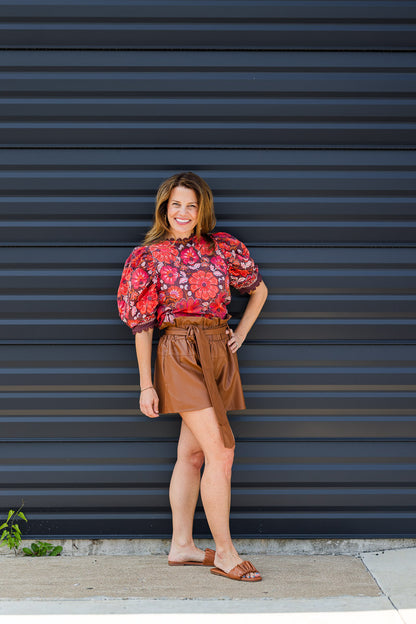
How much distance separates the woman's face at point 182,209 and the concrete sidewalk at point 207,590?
1603mm

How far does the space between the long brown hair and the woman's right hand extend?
A: 0.71 m

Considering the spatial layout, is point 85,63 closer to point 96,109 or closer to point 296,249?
point 96,109

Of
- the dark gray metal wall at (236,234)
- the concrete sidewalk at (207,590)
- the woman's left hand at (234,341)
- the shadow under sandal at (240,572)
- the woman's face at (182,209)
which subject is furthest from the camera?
the dark gray metal wall at (236,234)

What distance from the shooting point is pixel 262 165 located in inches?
125

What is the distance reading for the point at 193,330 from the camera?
284cm

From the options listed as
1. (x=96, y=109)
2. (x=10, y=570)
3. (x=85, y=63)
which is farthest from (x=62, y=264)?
(x=10, y=570)

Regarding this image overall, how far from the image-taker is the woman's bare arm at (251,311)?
9.99 feet

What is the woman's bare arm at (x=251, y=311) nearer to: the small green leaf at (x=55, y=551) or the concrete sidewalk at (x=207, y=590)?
the concrete sidewalk at (x=207, y=590)

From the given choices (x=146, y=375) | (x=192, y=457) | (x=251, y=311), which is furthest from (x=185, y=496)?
(x=251, y=311)

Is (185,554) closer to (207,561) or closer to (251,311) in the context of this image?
(207,561)

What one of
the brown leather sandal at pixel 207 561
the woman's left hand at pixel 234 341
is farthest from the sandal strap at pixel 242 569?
the woman's left hand at pixel 234 341

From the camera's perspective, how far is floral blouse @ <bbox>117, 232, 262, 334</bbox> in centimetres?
281

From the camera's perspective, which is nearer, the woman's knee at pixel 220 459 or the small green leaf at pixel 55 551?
the woman's knee at pixel 220 459

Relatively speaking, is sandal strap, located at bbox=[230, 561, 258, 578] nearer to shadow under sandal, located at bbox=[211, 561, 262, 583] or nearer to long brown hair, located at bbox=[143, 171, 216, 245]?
shadow under sandal, located at bbox=[211, 561, 262, 583]
